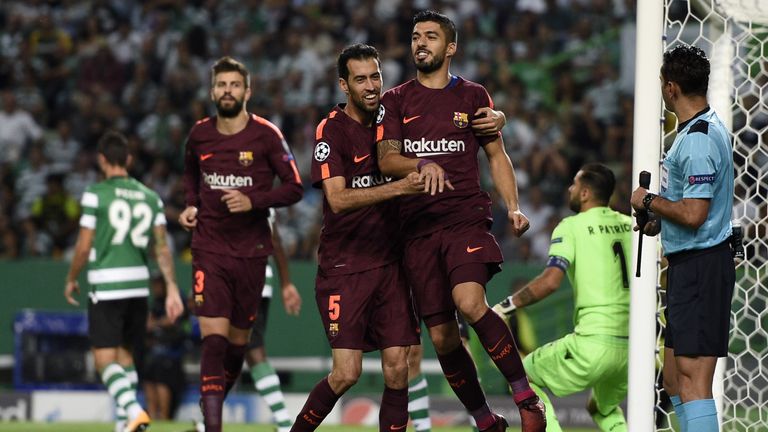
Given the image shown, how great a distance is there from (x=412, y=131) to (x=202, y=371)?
7.50 ft

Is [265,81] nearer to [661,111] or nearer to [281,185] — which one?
[281,185]

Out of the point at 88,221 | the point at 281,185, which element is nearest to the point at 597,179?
the point at 281,185

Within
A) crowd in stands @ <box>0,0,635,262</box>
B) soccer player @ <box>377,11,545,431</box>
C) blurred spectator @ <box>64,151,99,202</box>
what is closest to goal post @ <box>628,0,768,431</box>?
soccer player @ <box>377,11,545,431</box>

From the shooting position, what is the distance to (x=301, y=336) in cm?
1319

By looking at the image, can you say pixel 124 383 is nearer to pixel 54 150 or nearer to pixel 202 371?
pixel 202 371

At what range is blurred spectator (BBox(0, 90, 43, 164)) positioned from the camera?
656 inches

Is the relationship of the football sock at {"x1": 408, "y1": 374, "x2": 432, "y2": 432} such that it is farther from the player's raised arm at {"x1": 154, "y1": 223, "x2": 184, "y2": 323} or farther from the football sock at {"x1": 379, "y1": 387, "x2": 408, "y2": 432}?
the player's raised arm at {"x1": 154, "y1": 223, "x2": 184, "y2": 323}

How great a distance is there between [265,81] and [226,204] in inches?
367

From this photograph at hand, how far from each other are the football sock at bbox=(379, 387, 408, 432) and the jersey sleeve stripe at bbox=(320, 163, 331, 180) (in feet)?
4.00

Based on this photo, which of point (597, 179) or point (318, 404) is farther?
point (597, 179)

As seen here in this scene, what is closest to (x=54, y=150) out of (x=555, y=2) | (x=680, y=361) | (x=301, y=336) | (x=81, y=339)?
(x=81, y=339)

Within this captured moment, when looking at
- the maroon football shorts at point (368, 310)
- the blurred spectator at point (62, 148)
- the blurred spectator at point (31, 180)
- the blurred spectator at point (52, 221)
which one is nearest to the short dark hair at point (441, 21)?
the maroon football shorts at point (368, 310)

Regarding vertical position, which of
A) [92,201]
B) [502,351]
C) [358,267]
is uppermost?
[92,201]

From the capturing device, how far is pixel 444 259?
6703 mm
